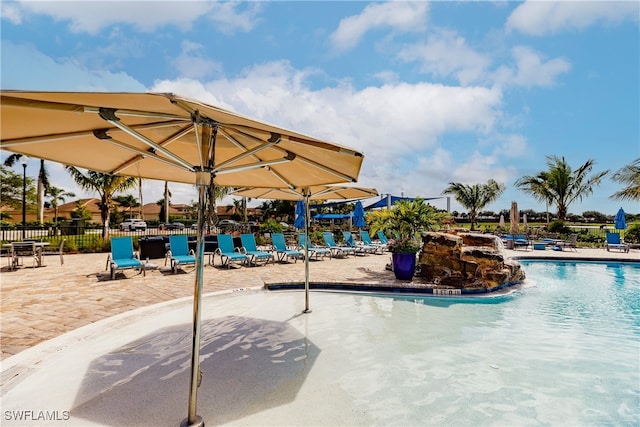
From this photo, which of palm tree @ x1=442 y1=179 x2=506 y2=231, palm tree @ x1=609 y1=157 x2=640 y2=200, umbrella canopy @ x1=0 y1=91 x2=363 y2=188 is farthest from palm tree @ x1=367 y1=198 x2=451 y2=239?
palm tree @ x1=442 y1=179 x2=506 y2=231

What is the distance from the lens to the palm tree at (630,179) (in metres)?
19.4

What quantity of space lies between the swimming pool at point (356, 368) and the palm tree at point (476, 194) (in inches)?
1088

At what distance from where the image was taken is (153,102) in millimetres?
2227

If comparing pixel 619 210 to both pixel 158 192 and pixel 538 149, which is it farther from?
pixel 158 192

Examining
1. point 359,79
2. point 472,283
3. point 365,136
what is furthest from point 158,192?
point 472,283

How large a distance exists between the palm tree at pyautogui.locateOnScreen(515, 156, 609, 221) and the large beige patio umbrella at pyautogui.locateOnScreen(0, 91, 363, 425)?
2761cm

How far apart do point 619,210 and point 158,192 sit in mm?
51605

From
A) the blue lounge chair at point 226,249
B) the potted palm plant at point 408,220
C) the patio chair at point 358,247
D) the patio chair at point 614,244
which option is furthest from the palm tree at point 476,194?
the blue lounge chair at point 226,249

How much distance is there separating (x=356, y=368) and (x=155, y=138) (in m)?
3.71

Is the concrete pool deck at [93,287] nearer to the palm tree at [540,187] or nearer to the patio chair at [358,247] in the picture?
the patio chair at [358,247]

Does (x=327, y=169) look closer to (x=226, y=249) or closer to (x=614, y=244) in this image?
(x=226, y=249)

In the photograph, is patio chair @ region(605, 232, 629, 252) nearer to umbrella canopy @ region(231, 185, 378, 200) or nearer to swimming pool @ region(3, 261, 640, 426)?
swimming pool @ region(3, 261, 640, 426)

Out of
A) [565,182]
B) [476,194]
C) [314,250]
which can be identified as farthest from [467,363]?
[476,194]

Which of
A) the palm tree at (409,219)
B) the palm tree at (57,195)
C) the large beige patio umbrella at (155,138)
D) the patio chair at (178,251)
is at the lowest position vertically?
the patio chair at (178,251)
